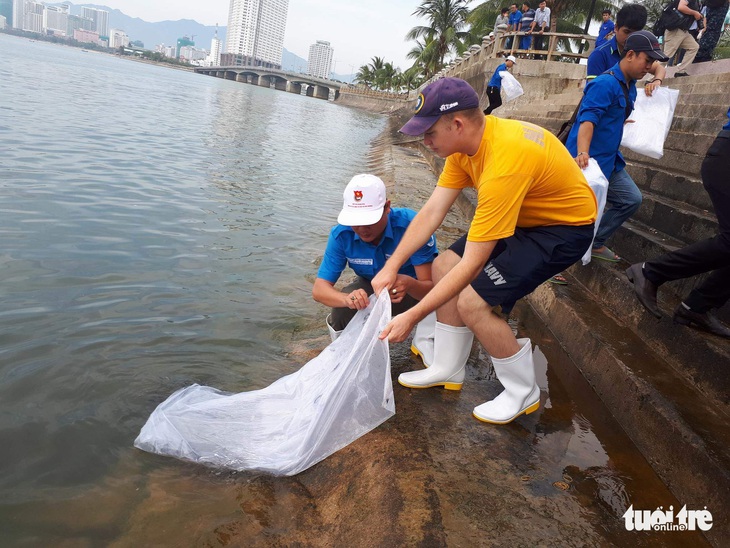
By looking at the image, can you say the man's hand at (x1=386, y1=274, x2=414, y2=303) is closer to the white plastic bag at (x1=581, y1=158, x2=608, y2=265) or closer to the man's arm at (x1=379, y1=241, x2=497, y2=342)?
the man's arm at (x1=379, y1=241, x2=497, y2=342)

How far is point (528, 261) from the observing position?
2564 mm

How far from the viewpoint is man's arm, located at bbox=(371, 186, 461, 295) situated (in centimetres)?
292

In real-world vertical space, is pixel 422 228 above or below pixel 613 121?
below

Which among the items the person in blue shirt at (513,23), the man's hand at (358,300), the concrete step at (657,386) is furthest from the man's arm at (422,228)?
the person in blue shirt at (513,23)

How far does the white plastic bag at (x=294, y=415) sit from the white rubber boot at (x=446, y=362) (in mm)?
441

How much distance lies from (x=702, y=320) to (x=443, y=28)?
4138 cm

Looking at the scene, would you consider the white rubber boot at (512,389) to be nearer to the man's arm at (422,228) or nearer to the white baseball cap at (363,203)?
the man's arm at (422,228)

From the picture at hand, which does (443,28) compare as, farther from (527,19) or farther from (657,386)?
(657,386)

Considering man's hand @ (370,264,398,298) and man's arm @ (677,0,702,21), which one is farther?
man's arm @ (677,0,702,21)

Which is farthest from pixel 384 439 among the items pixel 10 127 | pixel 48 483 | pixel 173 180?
pixel 10 127

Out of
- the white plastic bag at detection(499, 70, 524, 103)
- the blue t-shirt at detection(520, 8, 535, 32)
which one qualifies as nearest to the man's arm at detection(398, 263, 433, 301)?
the white plastic bag at detection(499, 70, 524, 103)

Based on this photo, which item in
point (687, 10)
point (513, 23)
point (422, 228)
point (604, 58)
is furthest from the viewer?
point (513, 23)

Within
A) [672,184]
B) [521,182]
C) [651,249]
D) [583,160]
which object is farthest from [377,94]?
[521,182]

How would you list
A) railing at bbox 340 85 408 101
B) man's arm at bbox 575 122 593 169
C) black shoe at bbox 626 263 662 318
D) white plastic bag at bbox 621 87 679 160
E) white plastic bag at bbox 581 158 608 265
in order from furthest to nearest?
railing at bbox 340 85 408 101
white plastic bag at bbox 621 87 679 160
man's arm at bbox 575 122 593 169
white plastic bag at bbox 581 158 608 265
black shoe at bbox 626 263 662 318
